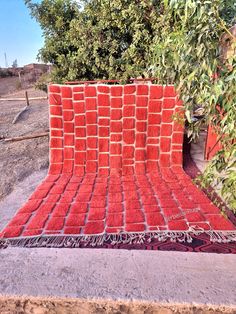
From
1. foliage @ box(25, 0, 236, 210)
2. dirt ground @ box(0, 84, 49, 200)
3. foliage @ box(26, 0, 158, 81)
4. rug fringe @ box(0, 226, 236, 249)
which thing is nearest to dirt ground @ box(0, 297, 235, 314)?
rug fringe @ box(0, 226, 236, 249)

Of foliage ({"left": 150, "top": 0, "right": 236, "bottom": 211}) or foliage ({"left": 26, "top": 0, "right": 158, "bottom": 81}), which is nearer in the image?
foliage ({"left": 150, "top": 0, "right": 236, "bottom": 211})

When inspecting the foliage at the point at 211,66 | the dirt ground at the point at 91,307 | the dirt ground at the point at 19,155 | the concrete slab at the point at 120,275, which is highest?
the foliage at the point at 211,66

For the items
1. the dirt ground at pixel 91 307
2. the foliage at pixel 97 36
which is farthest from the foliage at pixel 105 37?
the dirt ground at pixel 91 307

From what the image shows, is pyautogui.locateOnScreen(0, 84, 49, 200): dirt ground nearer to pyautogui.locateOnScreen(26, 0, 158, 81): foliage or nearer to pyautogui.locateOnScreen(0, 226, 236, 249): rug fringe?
pyautogui.locateOnScreen(0, 226, 236, 249): rug fringe

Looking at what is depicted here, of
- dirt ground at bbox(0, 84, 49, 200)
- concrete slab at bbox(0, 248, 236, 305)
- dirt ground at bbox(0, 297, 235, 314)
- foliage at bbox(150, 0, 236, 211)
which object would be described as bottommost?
dirt ground at bbox(0, 84, 49, 200)

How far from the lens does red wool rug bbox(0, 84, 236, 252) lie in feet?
6.35

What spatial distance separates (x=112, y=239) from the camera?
6.19 ft

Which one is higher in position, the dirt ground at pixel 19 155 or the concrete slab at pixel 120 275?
the concrete slab at pixel 120 275

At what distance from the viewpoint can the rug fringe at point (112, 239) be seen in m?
1.84

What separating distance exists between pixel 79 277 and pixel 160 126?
2142 mm

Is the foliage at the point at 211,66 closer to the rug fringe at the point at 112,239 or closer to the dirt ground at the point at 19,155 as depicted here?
the rug fringe at the point at 112,239

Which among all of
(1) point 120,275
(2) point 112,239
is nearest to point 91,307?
(1) point 120,275

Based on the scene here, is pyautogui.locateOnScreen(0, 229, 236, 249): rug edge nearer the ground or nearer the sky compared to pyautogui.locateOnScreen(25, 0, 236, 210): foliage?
nearer the ground

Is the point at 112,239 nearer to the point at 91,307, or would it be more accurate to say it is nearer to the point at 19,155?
the point at 91,307
